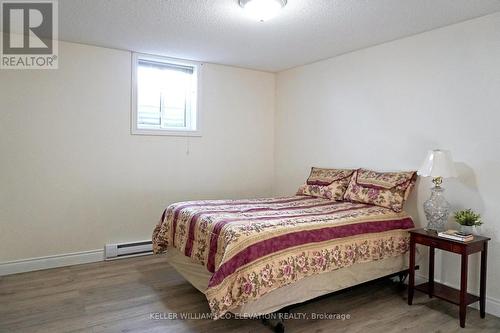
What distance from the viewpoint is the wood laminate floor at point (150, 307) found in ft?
7.84

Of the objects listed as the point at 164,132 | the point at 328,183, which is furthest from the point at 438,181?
the point at 164,132

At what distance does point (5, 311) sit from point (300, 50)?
3583 mm

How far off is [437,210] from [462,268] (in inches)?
19.2

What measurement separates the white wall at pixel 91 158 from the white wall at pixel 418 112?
116cm

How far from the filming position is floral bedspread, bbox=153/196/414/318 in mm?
2131

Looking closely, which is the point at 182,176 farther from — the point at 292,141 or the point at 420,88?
the point at 420,88

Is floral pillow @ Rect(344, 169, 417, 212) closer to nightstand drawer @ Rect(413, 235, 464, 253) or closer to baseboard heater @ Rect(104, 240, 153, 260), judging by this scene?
nightstand drawer @ Rect(413, 235, 464, 253)

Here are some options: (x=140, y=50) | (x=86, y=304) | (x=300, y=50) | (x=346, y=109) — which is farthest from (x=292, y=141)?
(x=86, y=304)

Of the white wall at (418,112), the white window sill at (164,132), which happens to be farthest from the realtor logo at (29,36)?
the white wall at (418,112)

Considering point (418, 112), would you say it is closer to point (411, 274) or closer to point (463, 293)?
point (411, 274)

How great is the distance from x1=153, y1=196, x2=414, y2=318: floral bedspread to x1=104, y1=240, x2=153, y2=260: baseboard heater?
0.81 meters

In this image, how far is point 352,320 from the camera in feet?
8.23

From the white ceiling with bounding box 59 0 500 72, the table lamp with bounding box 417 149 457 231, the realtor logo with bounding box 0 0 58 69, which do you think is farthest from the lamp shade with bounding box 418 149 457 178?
the realtor logo with bounding box 0 0 58 69

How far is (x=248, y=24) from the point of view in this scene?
3.01 metres
